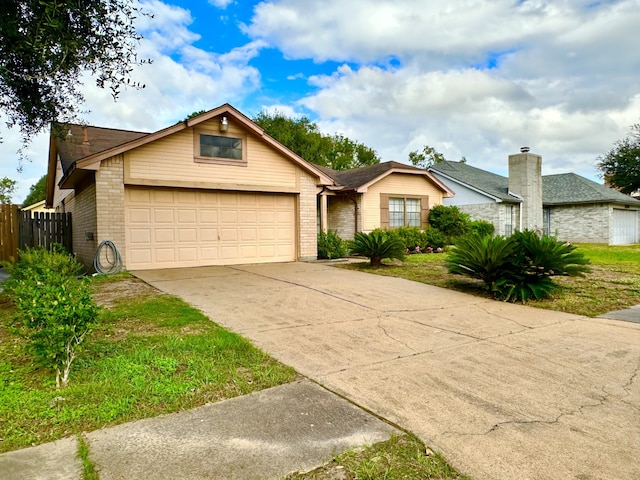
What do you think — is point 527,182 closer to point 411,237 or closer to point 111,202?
point 411,237

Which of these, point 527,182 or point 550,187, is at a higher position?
point 550,187

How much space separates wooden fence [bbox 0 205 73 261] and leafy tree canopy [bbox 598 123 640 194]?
4225 centimetres

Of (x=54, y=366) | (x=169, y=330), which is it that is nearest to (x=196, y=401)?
(x=54, y=366)

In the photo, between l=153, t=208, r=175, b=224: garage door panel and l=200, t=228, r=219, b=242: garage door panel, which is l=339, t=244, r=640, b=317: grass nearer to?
l=200, t=228, r=219, b=242: garage door panel

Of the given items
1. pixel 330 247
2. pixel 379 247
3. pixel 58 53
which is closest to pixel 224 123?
pixel 330 247

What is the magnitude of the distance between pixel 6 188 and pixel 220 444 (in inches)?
1838

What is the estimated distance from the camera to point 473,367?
404 centimetres

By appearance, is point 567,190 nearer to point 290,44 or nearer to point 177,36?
point 290,44

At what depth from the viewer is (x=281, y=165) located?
13.6 meters

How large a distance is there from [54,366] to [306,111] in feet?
121

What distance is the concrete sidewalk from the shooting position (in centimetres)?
228

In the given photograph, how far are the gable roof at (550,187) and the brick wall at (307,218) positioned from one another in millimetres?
11814

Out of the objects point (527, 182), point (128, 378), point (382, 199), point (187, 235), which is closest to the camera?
point (128, 378)

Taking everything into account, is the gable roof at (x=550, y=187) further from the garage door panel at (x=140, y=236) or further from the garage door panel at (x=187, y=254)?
the garage door panel at (x=140, y=236)
